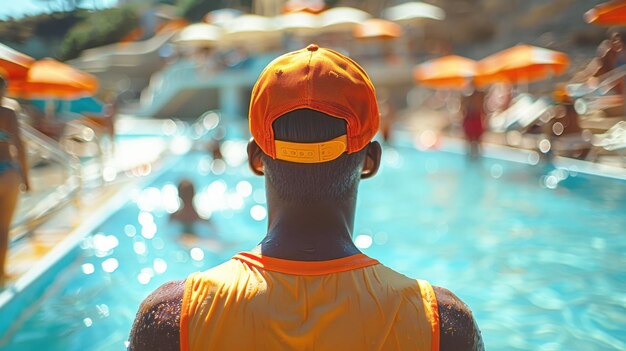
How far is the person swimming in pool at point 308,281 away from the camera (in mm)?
1207

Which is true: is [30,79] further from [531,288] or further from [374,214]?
[374,214]

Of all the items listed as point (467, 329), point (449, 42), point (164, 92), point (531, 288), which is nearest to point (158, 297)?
point (467, 329)

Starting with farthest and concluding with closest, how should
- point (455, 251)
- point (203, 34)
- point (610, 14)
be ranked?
1. point (203, 34)
2. point (455, 251)
3. point (610, 14)

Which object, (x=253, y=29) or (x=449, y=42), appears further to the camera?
(x=449, y=42)

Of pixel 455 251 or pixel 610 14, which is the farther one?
pixel 455 251

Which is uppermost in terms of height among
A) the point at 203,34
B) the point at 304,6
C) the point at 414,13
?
the point at 304,6

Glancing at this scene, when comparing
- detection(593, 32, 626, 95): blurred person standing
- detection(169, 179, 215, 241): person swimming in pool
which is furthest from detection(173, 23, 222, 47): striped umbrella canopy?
detection(593, 32, 626, 95): blurred person standing

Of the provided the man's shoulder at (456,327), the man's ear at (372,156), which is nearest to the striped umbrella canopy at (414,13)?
the man's ear at (372,156)

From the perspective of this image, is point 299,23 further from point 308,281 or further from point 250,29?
point 308,281

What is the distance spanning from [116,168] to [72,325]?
6.77 metres

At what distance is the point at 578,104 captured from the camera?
21.6 ft

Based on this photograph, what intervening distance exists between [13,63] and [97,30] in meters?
0.56

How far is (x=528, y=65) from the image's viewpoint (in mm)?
10734

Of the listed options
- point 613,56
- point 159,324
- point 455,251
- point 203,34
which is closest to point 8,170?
point 159,324
